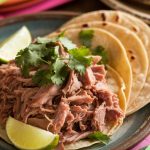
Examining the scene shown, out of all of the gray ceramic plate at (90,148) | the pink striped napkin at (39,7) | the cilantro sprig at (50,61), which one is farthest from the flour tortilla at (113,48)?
the pink striped napkin at (39,7)

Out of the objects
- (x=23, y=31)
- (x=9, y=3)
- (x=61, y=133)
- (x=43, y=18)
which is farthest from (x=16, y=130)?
(x=9, y=3)

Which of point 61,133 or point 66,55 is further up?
point 66,55

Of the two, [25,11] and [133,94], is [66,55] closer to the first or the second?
[133,94]

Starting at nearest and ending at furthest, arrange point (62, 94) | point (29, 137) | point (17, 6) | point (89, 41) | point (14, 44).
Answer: point (29, 137) < point (62, 94) < point (89, 41) < point (14, 44) < point (17, 6)

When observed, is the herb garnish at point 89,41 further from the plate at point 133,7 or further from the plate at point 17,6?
the plate at point 17,6

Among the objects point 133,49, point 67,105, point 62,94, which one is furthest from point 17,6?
point 67,105

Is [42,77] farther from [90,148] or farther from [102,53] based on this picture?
[102,53]
